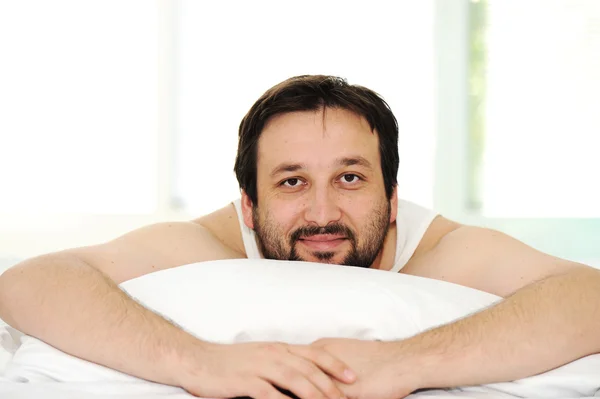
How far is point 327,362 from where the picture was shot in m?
1.01

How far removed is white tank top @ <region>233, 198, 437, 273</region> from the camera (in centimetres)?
180

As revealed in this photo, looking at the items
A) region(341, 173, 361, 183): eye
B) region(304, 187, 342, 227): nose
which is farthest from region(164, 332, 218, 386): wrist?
region(341, 173, 361, 183): eye

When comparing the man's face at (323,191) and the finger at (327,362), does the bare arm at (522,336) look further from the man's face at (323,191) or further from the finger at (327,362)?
the man's face at (323,191)

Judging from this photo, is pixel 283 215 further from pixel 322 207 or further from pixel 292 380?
pixel 292 380

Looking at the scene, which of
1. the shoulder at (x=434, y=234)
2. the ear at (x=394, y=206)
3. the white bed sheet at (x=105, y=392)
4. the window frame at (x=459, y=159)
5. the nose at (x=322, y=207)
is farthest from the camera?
the window frame at (x=459, y=159)

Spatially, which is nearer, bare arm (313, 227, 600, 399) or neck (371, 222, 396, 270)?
bare arm (313, 227, 600, 399)

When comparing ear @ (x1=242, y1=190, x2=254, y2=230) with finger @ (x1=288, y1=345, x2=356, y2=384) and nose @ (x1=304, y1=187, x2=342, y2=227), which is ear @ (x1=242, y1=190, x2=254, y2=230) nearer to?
nose @ (x1=304, y1=187, x2=342, y2=227)

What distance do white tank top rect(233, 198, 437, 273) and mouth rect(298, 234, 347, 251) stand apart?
18cm

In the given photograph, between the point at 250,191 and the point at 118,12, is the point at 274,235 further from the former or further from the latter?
the point at 118,12

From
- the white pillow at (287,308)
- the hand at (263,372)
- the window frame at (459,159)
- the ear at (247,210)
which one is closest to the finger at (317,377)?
the hand at (263,372)

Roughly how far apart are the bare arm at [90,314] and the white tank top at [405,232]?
465 millimetres

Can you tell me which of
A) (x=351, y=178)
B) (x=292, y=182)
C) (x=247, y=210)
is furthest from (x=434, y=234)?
(x=247, y=210)

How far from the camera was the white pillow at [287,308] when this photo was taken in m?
1.10

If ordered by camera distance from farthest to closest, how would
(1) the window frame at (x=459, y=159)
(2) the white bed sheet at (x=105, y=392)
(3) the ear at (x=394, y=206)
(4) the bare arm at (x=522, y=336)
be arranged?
(1) the window frame at (x=459, y=159)
(3) the ear at (x=394, y=206)
(4) the bare arm at (x=522, y=336)
(2) the white bed sheet at (x=105, y=392)
